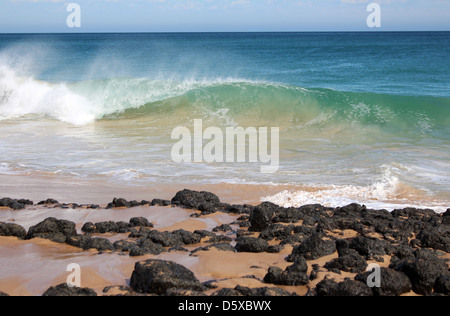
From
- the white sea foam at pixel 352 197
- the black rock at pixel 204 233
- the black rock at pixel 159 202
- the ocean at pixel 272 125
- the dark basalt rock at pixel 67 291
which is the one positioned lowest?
the white sea foam at pixel 352 197

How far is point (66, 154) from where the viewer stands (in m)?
13.3

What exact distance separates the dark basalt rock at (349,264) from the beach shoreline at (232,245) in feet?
0.03

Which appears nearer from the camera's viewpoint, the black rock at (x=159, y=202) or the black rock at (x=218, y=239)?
the black rock at (x=218, y=239)

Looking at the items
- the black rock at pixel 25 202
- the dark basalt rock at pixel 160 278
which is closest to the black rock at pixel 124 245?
the dark basalt rock at pixel 160 278

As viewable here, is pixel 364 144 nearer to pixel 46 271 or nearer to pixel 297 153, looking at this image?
pixel 297 153

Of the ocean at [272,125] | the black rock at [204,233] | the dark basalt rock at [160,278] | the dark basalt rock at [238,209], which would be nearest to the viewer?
the dark basalt rock at [160,278]

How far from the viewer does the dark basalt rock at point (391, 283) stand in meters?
4.96

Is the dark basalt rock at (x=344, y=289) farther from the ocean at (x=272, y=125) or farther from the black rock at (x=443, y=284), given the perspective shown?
the ocean at (x=272, y=125)

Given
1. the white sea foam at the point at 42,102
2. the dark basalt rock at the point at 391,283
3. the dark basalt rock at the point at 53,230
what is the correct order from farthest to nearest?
the white sea foam at the point at 42,102 → the dark basalt rock at the point at 53,230 → the dark basalt rock at the point at 391,283

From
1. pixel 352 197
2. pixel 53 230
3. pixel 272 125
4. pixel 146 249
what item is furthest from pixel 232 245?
pixel 272 125

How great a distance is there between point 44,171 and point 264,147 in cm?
589

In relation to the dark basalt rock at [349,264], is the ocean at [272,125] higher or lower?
higher

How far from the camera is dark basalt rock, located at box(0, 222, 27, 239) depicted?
22.2 feet
